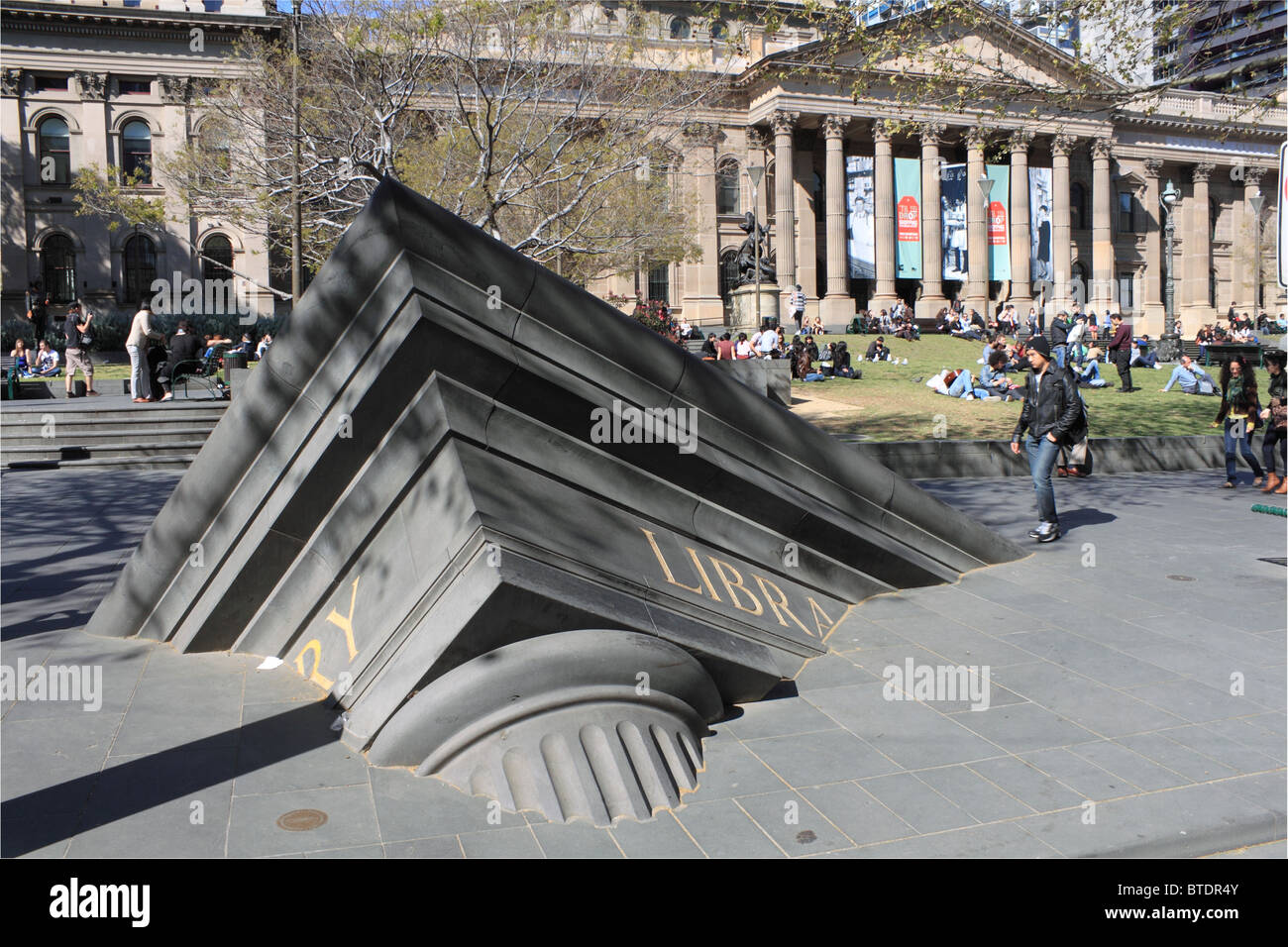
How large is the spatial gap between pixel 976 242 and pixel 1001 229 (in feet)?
8.19

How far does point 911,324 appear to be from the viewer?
45.0m

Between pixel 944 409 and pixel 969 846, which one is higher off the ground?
pixel 944 409

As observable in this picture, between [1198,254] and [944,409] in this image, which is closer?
[944,409]

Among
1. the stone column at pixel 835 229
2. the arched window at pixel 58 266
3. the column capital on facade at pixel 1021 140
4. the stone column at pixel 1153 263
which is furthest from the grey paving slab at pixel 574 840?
the stone column at pixel 1153 263

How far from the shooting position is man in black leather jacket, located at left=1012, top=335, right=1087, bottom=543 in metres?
10.1

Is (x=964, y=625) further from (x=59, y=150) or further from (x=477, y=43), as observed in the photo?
(x=59, y=150)

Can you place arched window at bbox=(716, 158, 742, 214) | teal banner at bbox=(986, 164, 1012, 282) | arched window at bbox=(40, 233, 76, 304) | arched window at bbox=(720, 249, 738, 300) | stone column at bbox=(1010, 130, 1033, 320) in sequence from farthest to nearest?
teal banner at bbox=(986, 164, 1012, 282)
arched window at bbox=(720, 249, 738, 300)
stone column at bbox=(1010, 130, 1033, 320)
arched window at bbox=(716, 158, 742, 214)
arched window at bbox=(40, 233, 76, 304)

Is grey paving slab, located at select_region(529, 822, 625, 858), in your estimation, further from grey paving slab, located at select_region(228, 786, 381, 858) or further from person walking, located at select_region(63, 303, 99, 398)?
person walking, located at select_region(63, 303, 99, 398)

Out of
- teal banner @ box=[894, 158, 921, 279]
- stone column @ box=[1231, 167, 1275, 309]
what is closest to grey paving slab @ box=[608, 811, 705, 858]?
teal banner @ box=[894, 158, 921, 279]

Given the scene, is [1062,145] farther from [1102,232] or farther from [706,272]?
[706,272]

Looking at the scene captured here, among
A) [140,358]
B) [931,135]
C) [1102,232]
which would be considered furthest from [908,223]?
[140,358]

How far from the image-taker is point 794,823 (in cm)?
467

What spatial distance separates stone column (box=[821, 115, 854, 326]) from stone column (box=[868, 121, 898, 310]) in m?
1.88

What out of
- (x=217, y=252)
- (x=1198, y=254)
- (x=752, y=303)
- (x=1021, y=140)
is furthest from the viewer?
(x=1198, y=254)
